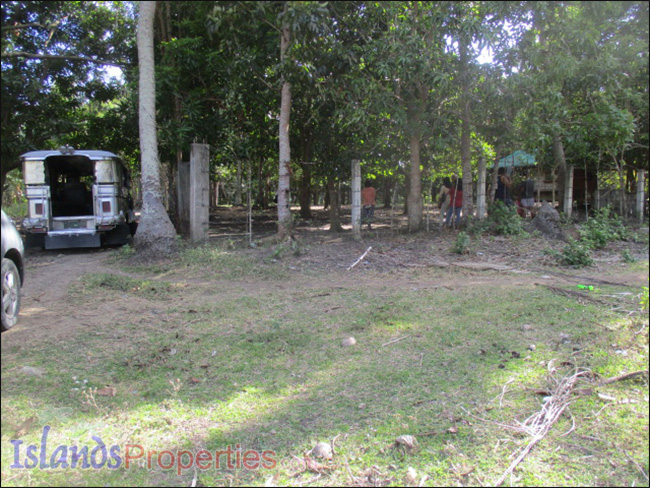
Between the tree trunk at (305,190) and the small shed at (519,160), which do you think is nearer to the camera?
the small shed at (519,160)

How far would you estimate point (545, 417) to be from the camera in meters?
3.25

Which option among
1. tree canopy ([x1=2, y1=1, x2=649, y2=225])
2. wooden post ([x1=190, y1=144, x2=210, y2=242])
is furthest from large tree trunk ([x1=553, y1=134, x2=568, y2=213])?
wooden post ([x1=190, y1=144, x2=210, y2=242])

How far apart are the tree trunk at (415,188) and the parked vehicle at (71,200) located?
7.39 m

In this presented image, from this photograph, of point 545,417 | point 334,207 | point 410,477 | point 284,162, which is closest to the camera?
point 410,477

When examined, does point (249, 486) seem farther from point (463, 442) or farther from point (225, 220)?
point (225, 220)

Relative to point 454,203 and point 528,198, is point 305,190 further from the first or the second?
point 528,198

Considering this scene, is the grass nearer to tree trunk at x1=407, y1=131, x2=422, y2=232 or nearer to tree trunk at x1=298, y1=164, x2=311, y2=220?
tree trunk at x1=407, y1=131, x2=422, y2=232

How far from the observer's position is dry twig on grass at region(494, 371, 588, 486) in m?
2.88

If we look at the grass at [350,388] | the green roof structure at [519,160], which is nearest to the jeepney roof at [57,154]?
the grass at [350,388]

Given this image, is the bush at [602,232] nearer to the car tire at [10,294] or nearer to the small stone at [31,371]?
the small stone at [31,371]

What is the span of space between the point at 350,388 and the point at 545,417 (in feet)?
4.68

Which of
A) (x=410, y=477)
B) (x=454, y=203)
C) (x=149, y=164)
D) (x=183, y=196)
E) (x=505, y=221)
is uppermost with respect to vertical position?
(x=149, y=164)

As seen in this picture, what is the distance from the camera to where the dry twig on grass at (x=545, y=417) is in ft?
9.45

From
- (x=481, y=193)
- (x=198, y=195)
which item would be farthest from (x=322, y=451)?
(x=481, y=193)
